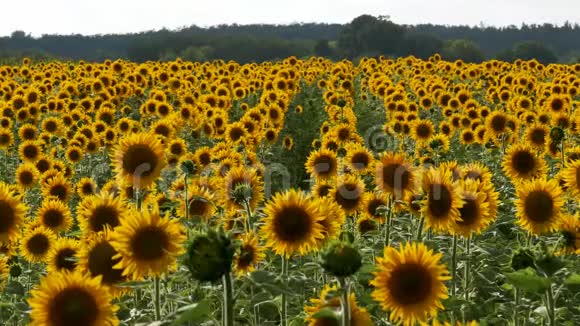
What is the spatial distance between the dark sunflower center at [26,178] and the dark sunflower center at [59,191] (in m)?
0.96

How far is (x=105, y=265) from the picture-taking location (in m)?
3.34

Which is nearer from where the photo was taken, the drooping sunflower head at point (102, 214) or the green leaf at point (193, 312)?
the green leaf at point (193, 312)

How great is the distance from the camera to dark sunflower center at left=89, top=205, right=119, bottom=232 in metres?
4.15

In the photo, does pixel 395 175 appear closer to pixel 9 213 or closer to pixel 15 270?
pixel 9 213

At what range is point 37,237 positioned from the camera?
17.1ft

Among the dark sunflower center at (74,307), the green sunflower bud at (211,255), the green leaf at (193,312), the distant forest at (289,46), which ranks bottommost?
the distant forest at (289,46)

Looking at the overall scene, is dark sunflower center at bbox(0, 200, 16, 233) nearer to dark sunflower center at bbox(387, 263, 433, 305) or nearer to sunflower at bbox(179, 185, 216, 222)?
sunflower at bbox(179, 185, 216, 222)

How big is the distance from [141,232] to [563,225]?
1.96m

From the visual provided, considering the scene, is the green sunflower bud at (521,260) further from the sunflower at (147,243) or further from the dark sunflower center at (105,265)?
the dark sunflower center at (105,265)

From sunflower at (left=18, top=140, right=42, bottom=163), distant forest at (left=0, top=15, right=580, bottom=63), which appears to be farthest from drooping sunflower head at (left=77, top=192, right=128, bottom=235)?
distant forest at (left=0, top=15, right=580, bottom=63)

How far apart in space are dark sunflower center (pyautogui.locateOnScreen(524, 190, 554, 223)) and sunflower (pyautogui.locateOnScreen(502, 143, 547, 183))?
140 cm

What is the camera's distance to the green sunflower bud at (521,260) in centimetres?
318

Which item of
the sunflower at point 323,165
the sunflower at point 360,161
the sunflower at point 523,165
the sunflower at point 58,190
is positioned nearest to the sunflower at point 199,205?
the sunflower at point 323,165

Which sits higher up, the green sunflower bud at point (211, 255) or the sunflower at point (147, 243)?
the green sunflower bud at point (211, 255)
